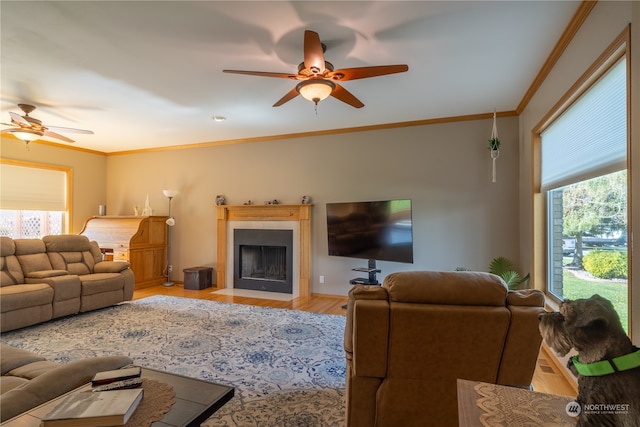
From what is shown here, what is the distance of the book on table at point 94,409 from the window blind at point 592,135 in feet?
9.03

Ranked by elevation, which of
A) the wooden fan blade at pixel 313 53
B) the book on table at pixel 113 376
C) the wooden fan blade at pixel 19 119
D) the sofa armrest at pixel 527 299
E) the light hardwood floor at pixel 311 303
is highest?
the wooden fan blade at pixel 313 53

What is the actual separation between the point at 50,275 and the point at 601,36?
5.89 m

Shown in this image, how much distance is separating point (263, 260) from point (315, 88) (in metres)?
3.81

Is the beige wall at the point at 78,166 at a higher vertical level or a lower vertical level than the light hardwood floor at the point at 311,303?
higher

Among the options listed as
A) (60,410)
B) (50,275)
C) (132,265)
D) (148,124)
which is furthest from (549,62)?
(132,265)

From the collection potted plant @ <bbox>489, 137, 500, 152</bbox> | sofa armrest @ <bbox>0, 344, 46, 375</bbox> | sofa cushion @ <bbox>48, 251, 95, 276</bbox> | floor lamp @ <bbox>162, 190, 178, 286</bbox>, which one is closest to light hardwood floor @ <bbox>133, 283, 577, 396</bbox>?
floor lamp @ <bbox>162, 190, 178, 286</bbox>

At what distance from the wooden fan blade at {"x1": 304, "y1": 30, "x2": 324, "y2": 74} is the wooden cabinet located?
4947 mm

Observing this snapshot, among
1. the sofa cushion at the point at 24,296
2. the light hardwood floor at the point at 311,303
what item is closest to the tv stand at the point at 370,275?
the light hardwood floor at the point at 311,303

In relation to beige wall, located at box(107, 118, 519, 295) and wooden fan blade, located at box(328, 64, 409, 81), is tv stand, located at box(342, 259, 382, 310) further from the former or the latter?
wooden fan blade, located at box(328, 64, 409, 81)

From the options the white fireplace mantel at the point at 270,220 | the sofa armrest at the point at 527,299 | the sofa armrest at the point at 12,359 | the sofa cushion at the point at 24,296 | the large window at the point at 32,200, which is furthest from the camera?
the large window at the point at 32,200

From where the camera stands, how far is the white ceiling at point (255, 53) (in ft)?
7.30

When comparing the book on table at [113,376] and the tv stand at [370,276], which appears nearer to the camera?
the book on table at [113,376]

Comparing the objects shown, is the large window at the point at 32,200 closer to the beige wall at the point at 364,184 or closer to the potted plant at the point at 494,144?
the beige wall at the point at 364,184

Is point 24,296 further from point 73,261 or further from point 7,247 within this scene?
point 73,261
